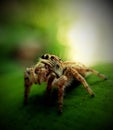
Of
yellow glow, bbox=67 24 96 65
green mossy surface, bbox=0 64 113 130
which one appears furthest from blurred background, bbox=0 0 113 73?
green mossy surface, bbox=0 64 113 130

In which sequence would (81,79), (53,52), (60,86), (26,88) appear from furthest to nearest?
(53,52), (26,88), (81,79), (60,86)

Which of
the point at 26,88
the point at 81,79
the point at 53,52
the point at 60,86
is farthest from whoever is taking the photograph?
the point at 53,52

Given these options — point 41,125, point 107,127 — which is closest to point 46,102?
point 41,125

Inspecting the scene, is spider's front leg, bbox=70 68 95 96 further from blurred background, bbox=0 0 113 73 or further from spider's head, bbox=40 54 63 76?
blurred background, bbox=0 0 113 73

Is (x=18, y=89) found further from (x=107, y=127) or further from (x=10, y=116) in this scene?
(x=107, y=127)

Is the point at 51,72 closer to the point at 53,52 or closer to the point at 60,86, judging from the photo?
the point at 60,86

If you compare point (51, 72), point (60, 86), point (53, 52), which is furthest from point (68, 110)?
point (53, 52)
